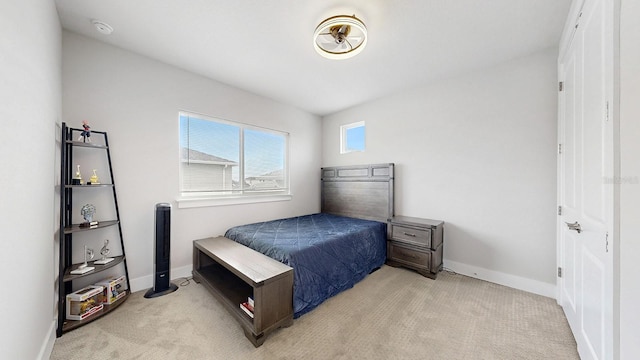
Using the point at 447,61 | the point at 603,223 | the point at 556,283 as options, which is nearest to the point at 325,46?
the point at 447,61

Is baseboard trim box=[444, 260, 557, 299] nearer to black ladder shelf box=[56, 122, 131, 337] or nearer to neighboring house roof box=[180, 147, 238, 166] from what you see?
neighboring house roof box=[180, 147, 238, 166]

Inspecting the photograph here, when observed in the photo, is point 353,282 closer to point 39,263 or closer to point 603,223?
point 603,223

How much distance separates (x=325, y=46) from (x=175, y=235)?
2677mm

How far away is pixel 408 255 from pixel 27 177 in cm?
339

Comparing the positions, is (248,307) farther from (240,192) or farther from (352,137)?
(352,137)

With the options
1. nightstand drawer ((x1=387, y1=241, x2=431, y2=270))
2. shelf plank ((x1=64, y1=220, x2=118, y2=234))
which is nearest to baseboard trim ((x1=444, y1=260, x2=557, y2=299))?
nightstand drawer ((x1=387, y1=241, x2=431, y2=270))

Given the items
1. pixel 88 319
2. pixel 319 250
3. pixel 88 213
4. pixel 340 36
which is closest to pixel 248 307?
pixel 319 250

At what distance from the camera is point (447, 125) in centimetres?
294

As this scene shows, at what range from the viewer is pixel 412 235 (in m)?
2.86

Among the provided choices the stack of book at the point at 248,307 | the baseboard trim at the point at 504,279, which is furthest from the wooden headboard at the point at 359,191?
the stack of book at the point at 248,307

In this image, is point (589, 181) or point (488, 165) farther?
point (488, 165)

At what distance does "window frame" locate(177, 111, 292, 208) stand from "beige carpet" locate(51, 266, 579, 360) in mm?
1056

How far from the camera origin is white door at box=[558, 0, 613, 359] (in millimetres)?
1093

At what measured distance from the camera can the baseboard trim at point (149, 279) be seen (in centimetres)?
235
